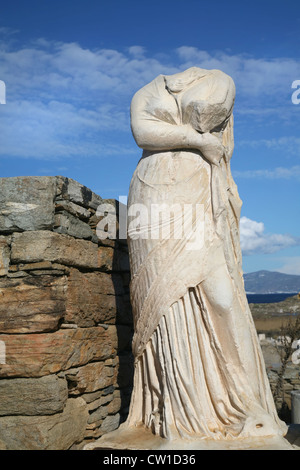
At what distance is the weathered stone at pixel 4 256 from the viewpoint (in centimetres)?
409

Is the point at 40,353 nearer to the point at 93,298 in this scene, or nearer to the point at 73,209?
the point at 93,298

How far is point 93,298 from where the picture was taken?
4695 millimetres

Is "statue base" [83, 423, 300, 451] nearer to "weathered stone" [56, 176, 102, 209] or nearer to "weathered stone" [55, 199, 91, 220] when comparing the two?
"weathered stone" [55, 199, 91, 220]

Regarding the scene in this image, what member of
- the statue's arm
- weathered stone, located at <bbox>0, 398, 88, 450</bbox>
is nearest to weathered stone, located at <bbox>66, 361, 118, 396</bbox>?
weathered stone, located at <bbox>0, 398, 88, 450</bbox>

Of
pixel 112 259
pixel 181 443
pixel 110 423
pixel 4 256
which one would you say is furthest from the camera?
pixel 112 259

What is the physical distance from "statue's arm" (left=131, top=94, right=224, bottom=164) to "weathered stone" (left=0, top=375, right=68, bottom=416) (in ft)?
6.75

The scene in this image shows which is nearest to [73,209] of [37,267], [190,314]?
[37,267]

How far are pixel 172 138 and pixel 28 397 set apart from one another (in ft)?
7.59

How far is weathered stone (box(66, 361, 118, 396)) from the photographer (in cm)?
424

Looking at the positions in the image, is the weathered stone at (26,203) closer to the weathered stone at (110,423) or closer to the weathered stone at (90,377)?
the weathered stone at (90,377)

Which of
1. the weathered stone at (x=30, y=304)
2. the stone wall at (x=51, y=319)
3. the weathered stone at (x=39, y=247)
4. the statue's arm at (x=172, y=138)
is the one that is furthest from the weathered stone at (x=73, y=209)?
the statue's arm at (x=172, y=138)

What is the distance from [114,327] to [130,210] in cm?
159

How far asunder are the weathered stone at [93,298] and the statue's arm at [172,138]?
1311mm
